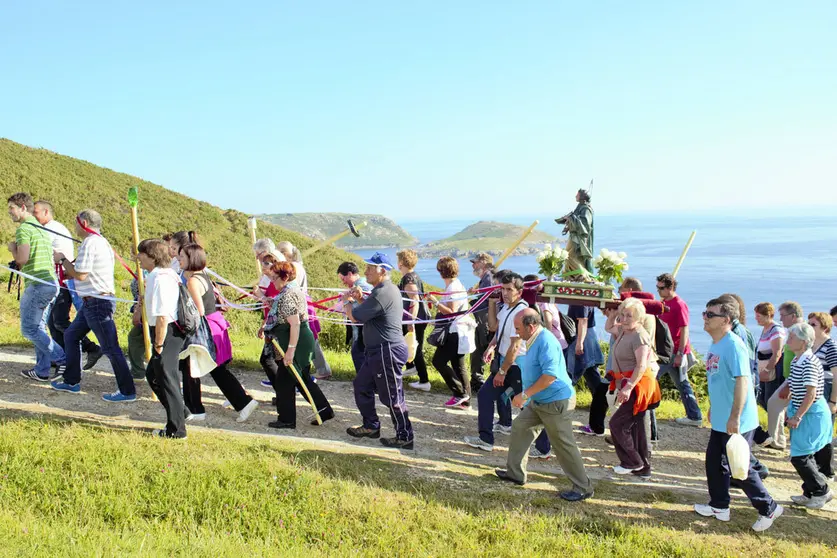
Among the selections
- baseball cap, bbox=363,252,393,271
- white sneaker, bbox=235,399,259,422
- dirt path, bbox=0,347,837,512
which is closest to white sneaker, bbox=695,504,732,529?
dirt path, bbox=0,347,837,512

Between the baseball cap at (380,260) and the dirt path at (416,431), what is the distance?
6.70ft

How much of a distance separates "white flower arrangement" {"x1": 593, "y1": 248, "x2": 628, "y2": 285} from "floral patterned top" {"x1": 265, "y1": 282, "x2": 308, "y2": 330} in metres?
3.84

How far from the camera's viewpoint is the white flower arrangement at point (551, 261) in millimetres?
8227

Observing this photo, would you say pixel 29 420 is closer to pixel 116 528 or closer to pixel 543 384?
pixel 116 528

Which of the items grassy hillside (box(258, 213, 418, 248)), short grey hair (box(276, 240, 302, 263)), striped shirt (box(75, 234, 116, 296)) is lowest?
striped shirt (box(75, 234, 116, 296))

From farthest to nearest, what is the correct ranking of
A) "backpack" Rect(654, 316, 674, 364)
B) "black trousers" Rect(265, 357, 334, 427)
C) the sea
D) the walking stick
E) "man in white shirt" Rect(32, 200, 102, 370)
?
→ the sea < "backpack" Rect(654, 316, 674, 364) < "man in white shirt" Rect(32, 200, 102, 370) < "black trousers" Rect(265, 357, 334, 427) < the walking stick

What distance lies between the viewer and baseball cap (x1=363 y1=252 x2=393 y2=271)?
6.96 metres

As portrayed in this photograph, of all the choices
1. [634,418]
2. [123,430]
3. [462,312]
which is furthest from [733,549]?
[123,430]

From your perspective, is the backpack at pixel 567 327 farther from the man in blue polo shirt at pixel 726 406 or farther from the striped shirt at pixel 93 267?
the striped shirt at pixel 93 267

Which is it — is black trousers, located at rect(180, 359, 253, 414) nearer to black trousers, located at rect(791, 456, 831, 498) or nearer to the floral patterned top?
the floral patterned top

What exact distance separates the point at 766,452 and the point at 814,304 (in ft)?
169

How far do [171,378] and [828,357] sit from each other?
7175 millimetres

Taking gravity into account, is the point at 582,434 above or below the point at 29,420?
below

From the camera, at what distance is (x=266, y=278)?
28.1ft
